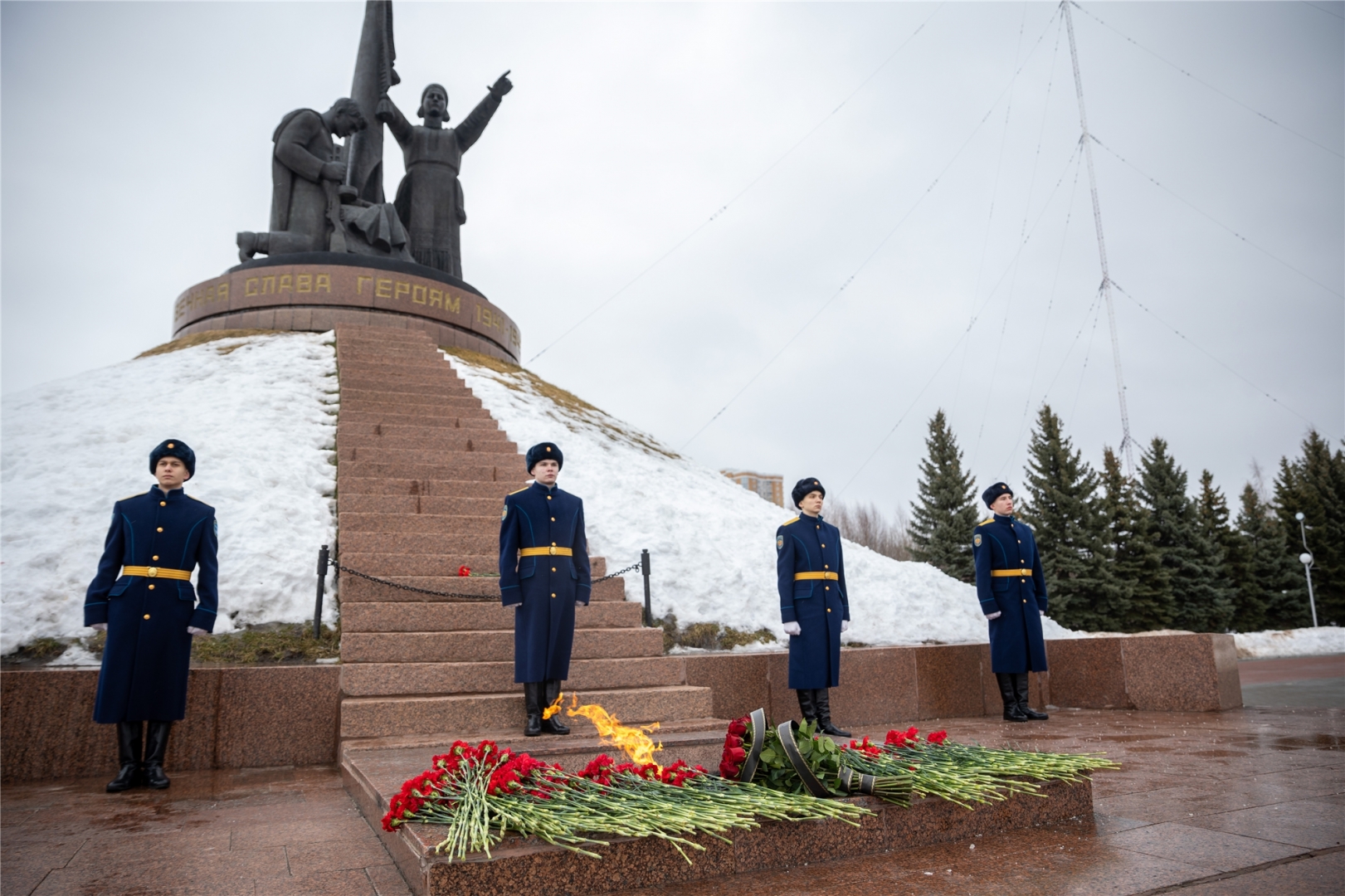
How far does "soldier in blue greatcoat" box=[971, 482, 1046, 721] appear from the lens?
22.9 ft

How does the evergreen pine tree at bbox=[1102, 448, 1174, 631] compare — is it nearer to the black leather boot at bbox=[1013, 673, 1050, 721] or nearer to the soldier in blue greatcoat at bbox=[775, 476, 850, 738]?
the black leather boot at bbox=[1013, 673, 1050, 721]

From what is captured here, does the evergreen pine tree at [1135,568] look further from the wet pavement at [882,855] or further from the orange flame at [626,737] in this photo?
the orange flame at [626,737]

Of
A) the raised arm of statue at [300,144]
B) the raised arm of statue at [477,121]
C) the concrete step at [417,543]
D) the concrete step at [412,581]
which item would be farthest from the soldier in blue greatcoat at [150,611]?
the raised arm of statue at [477,121]

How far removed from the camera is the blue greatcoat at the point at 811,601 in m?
6.11

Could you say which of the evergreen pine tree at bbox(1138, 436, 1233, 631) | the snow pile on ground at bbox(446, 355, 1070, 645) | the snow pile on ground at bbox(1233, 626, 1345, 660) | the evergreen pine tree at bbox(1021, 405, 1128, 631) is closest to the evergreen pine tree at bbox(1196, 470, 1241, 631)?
the evergreen pine tree at bbox(1138, 436, 1233, 631)

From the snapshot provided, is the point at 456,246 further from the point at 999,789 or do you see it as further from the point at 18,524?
the point at 999,789

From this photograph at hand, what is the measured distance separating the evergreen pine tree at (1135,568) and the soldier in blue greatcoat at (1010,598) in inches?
945

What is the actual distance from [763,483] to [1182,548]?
2309 centimetres

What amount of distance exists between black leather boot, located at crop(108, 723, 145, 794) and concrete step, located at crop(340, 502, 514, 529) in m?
2.66

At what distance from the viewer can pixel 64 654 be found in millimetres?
5723

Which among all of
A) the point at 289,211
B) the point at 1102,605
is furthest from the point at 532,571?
the point at 1102,605

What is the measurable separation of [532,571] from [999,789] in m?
3.03

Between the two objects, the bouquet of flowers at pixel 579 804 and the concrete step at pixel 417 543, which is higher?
the concrete step at pixel 417 543

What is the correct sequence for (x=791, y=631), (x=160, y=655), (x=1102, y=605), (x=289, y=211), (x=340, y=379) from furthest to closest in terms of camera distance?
(x=1102, y=605)
(x=289, y=211)
(x=340, y=379)
(x=791, y=631)
(x=160, y=655)
